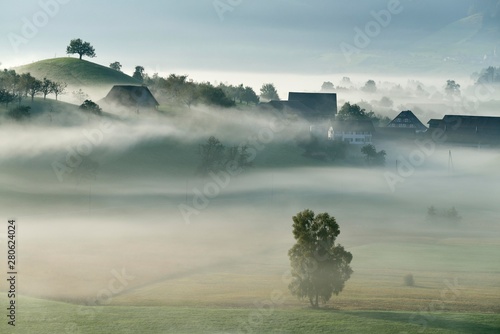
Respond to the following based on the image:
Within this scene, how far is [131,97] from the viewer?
182 metres

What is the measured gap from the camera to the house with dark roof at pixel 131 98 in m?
181

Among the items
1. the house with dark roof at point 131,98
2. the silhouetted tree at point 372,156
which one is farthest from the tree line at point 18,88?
the silhouetted tree at point 372,156

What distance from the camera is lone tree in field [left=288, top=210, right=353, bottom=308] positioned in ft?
212

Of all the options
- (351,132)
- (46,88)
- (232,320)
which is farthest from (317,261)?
(351,132)

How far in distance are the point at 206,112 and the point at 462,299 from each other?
12390 cm

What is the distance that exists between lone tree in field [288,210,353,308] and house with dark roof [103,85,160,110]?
389ft

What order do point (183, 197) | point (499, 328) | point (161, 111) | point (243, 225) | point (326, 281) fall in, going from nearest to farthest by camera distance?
point (499, 328) → point (326, 281) → point (243, 225) → point (183, 197) → point (161, 111)

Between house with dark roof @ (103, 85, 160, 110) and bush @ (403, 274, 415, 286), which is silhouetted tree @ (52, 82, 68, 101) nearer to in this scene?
house with dark roof @ (103, 85, 160, 110)

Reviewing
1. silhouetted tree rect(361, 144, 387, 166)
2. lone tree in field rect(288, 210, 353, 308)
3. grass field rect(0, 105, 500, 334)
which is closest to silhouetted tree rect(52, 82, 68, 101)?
grass field rect(0, 105, 500, 334)

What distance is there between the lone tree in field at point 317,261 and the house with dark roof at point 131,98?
389ft

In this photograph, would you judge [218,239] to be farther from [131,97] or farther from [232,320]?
[131,97]

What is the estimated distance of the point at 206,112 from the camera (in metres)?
187

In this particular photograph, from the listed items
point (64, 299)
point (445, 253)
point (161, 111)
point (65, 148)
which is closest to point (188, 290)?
point (64, 299)

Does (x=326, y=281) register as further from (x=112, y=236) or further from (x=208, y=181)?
(x=208, y=181)
